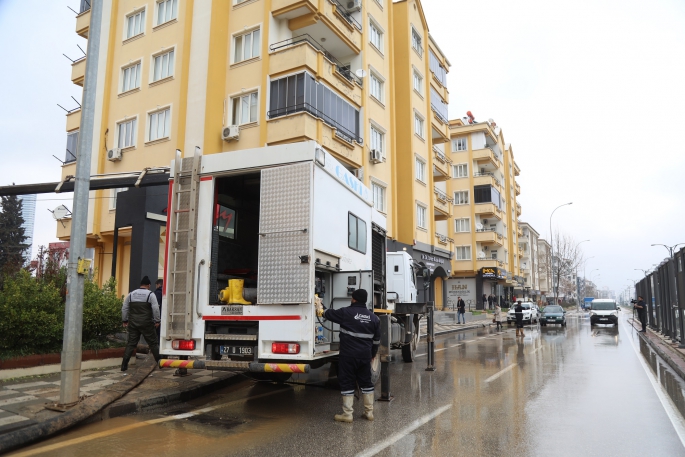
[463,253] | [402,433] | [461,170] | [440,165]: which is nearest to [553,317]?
[440,165]

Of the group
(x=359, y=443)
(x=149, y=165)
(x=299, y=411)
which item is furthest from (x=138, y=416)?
(x=149, y=165)

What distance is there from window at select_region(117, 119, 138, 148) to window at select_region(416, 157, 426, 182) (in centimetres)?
1635

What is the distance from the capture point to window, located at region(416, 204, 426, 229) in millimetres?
30414

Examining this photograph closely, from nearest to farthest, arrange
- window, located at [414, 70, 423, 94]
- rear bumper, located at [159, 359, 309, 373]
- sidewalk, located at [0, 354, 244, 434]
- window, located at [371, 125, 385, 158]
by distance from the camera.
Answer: sidewalk, located at [0, 354, 244, 434] → rear bumper, located at [159, 359, 309, 373] → window, located at [371, 125, 385, 158] → window, located at [414, 70, 423, 94]

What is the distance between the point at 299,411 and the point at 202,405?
60.1 inches

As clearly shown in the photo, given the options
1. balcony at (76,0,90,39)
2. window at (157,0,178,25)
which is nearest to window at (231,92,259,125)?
window at (157,0,178,25)

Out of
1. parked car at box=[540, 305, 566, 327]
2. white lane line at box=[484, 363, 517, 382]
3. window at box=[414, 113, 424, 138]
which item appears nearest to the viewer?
white lane line at box=[484, 363, 517, 382]

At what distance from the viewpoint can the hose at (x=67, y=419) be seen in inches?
205

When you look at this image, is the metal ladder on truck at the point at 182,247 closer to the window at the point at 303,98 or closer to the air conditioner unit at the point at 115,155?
the window at the point at 303,98

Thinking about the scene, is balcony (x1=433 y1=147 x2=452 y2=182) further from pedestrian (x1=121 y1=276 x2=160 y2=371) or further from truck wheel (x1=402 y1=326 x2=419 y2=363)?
pedestrian (x1=121 y1=276 x2=160 y2=371)

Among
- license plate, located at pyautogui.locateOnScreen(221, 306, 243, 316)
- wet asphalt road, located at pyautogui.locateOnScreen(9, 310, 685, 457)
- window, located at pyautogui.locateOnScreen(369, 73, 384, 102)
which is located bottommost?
wet asphalt road, located at pyautogui.locateOnScreen(9, 310, 685, 457)

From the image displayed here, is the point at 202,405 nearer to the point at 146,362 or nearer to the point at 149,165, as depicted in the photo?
the point at 146,362

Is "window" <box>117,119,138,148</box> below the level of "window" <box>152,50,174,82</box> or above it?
below

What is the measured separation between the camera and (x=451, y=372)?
11.2 m
